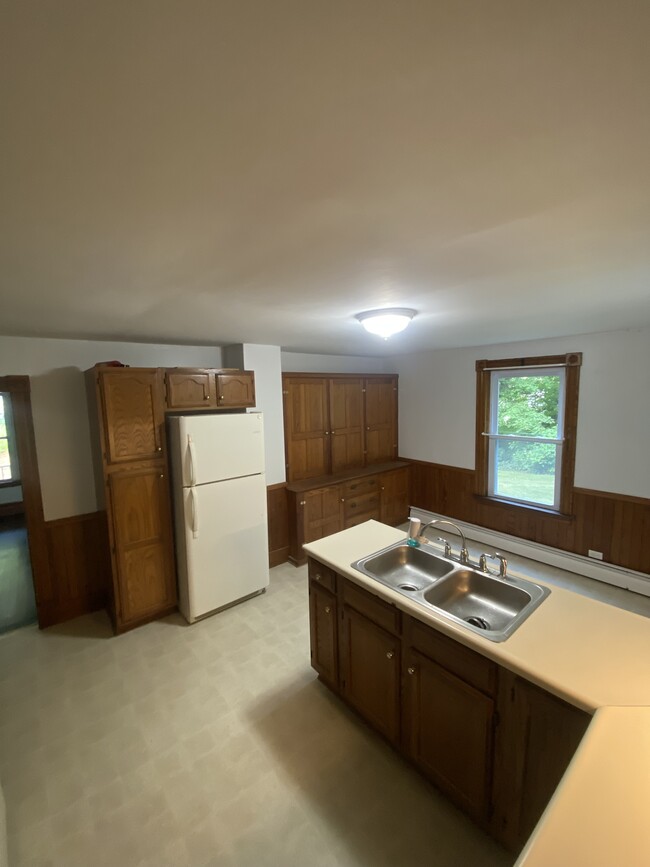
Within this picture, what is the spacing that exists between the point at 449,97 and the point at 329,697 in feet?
9.05

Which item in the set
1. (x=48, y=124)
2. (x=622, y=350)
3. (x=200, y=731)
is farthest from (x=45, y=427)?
(x=622, y=350)

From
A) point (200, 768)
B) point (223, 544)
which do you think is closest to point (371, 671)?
point (200, 768)

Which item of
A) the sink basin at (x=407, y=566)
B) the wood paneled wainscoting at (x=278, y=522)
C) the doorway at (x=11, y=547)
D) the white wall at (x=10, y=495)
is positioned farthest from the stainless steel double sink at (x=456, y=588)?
the white wall at (x=10, y=495)

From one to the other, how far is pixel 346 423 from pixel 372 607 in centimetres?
280

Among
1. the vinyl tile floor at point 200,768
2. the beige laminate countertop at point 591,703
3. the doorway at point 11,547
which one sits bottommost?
the vinyl tile floor at point 200,768

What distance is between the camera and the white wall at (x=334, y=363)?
431 cm

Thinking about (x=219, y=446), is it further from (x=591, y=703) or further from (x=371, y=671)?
(x=591, y=703)

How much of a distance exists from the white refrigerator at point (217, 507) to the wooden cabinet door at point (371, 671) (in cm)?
134

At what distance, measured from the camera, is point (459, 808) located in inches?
65.6

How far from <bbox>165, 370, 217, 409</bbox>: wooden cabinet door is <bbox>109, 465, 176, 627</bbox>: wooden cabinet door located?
1.75ft

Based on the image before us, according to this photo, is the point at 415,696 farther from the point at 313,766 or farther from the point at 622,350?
the point at 622,350

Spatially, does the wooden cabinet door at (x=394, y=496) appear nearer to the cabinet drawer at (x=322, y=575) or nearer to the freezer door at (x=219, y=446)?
the freezer door at (x=219, y=446)

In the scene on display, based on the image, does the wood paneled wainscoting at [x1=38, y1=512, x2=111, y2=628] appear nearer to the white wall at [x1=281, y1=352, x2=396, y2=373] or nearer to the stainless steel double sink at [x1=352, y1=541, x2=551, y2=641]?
the stainless steel double sink at [x1=352, y1=541, x2=551, y2=641]

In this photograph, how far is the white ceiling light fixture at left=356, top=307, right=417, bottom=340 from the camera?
2.17 metres
